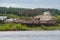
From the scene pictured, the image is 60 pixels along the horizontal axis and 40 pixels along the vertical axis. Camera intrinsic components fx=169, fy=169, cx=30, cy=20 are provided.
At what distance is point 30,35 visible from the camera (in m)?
2.20

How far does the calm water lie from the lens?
2.13 m

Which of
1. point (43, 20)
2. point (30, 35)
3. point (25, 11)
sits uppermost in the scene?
point (25, 11)

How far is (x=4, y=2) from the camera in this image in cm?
239

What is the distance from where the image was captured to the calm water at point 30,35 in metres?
2.13

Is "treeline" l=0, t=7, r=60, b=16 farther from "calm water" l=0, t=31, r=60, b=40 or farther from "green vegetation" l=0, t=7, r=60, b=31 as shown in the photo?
"calm water" l=0, t=31, r=60, b=40

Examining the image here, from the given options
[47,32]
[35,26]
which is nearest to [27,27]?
[35,26]

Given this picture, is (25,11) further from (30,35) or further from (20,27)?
(30,35)

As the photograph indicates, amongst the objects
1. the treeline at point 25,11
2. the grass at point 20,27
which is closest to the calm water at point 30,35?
the grass at point 20,27

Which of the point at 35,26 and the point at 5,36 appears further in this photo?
the point at 35,26

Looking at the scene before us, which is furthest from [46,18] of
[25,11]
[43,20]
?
[25,11]

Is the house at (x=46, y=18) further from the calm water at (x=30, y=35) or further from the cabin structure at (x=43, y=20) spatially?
the calm water at (x=30, y=35)

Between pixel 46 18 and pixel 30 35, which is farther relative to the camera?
pixel 46 18

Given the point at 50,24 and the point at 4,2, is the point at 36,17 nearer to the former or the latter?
the point at 50,24

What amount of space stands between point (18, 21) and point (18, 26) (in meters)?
0.07
